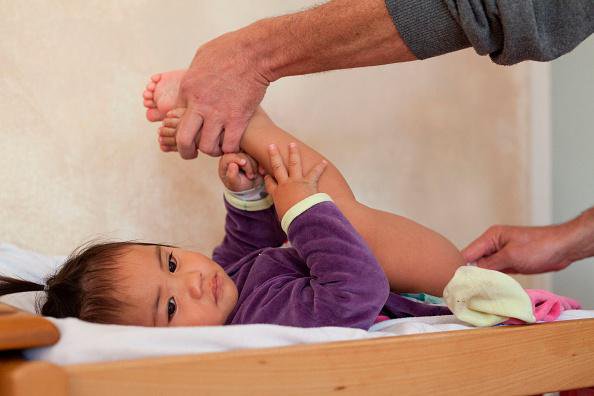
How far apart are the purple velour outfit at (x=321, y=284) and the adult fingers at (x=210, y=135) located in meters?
0.21

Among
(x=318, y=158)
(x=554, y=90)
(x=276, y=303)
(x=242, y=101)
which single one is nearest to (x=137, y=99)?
(x=242, y=101)

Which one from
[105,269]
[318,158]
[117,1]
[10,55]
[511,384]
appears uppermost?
[117,1]

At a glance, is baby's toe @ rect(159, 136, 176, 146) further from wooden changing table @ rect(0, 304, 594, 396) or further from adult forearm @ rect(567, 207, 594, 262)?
adult forearm @ rect(567, 207, 594, 262)

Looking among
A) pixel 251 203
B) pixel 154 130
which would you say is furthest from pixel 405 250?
pixel 154 130

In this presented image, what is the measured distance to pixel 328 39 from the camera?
1.20 metres

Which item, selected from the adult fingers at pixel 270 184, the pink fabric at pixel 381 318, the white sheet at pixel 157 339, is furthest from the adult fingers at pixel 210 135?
the white sheet at pixel 157 339

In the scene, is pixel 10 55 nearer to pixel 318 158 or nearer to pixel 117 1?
pixel 117 1

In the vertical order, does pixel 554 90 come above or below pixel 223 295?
above

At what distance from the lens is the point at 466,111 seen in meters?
2.14

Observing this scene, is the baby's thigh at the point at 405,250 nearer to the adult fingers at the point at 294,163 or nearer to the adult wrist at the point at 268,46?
the adult fingers at the point at 294,163

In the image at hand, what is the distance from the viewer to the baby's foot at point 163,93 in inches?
51.8

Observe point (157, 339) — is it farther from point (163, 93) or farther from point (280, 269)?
point (163, 93)

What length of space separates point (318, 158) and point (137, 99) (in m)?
0.72

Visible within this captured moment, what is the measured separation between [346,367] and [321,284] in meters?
0.29
